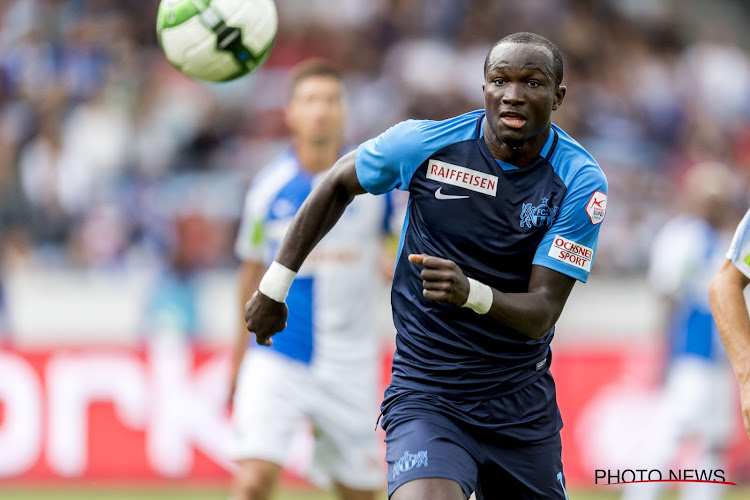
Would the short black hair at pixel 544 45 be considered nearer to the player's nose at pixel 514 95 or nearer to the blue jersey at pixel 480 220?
the player's nose at pixel 514 95

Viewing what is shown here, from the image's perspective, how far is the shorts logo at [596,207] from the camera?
470 centimetres

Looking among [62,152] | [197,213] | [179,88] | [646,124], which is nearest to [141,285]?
[197,213]

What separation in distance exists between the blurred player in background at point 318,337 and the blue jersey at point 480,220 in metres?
1.97

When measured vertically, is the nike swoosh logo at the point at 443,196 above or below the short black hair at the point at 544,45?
below

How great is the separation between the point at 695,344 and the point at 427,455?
5.63 meters

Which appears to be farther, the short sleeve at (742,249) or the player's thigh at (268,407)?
the player's thigh at (268,407)

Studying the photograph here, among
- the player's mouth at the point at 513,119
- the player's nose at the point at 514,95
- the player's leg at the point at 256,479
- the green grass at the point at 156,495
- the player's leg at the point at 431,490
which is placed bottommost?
the green grass at the point at 156,495

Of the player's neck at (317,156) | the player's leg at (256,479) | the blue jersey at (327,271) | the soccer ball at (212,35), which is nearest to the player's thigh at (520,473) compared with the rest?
the player's leg at (256,479)

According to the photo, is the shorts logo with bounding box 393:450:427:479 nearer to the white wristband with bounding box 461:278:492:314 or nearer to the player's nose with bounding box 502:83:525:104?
the white wristband with bounding box 461:278:492:314

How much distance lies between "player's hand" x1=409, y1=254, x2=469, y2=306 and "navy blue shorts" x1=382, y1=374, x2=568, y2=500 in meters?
0.65

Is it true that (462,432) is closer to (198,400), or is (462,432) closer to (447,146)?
(447,146)

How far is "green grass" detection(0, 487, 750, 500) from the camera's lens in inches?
380

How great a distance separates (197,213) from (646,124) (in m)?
6.43

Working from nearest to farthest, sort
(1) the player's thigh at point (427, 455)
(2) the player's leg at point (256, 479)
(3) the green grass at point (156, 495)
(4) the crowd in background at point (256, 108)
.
Answer: (1) the player's thigh at point (427, 455), (2) the player's leg at point (256, 479), (3) the green grass at point (156, 495), (4) the crowd in background at point (256, 108)
